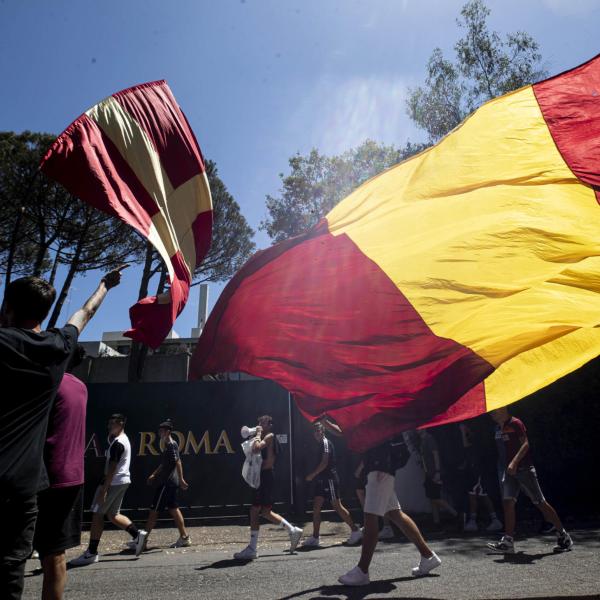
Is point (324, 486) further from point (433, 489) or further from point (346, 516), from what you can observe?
point (433, 489)

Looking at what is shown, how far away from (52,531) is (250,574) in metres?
3.29

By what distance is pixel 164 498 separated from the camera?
778cm

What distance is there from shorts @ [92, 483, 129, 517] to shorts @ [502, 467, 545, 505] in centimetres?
487

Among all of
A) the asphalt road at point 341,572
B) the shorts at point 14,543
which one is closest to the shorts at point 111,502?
the asphalt road at point 341,572

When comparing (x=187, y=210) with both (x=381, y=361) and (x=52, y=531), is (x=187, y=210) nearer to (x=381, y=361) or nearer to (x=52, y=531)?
(x=381, y=361)

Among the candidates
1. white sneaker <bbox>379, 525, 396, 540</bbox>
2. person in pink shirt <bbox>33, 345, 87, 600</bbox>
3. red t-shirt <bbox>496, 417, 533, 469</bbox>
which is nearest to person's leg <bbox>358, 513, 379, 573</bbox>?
red t-shirt <bbox>496, 417, 533, 469</bbox>

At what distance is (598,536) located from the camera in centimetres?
690

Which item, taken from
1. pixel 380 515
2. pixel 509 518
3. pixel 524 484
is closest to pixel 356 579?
pixel 380 515

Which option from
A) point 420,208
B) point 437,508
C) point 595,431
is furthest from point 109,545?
point 595,431

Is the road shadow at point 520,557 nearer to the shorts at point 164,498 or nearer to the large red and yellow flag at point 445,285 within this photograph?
the large red and yellow flag at point 445,285

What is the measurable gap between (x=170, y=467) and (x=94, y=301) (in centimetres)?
561

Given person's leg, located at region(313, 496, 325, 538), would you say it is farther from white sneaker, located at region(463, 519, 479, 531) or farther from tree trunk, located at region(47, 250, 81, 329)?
tree trunk, located at region(47, 250, 81, 329)

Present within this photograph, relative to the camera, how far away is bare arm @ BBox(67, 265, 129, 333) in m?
2.71

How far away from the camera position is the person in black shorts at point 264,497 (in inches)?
260
